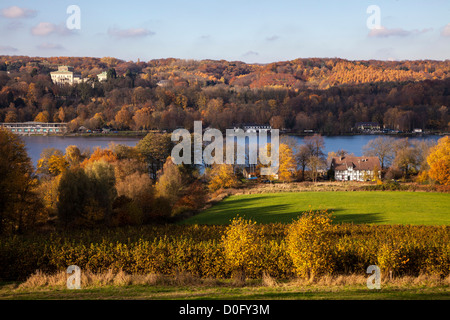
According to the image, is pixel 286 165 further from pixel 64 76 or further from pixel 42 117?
pixel 64 76

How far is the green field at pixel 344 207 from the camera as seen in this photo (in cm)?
2412

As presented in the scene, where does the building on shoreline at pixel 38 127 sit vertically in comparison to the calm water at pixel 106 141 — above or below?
above

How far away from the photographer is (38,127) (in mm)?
77312

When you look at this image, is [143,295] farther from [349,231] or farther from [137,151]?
[137,151]

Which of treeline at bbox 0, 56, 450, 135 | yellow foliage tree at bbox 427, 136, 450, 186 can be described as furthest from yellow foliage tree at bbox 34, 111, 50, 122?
yellow foliage tree at bbox 427, 136, 450, 186

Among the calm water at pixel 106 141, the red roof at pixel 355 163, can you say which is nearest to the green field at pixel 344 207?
the red roof at pixel 355 163

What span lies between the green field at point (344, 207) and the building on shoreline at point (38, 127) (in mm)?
55117

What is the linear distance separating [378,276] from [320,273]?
1.51 m

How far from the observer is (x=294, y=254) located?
1009 centimetres

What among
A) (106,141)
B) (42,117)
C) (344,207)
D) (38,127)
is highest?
(42,117)

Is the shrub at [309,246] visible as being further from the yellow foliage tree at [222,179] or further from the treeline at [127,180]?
the yellow foliage tree at [222,179]

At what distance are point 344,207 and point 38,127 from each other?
221 feet

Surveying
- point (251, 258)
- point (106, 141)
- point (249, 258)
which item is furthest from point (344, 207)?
point (106, 141)
